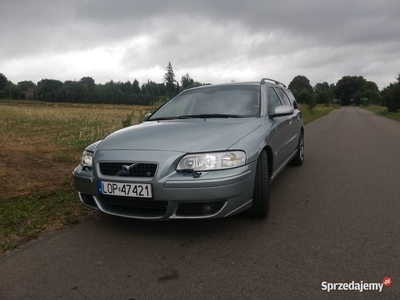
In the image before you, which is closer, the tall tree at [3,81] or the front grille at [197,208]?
the front grille at [197,208]

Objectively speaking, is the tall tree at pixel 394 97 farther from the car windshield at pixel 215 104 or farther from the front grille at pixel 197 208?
the front grille at pixel 197 208

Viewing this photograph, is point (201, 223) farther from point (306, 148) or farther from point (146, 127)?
point (306, 148)

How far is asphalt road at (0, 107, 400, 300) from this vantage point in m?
2.12

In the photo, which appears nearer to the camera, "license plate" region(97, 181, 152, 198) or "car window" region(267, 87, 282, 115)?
"license plate" region(97, 181, 152, 198)

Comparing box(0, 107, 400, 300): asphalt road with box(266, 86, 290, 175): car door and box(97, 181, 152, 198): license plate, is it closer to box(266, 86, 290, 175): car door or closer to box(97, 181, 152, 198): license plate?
box(97, 181, 152, 198): license plate

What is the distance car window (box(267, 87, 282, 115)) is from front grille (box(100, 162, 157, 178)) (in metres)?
1.84

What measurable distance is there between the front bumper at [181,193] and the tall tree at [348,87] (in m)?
142

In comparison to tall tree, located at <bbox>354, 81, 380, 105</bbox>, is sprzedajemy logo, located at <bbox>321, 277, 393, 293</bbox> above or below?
below

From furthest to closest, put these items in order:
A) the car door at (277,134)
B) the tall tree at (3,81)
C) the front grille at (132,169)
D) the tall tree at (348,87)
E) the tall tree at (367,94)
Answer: the tall tree at (348,87)
the tall tree at (367,94)
the tall tree at (3,81)
the car door at (277,134)
the front grille at (132,169)

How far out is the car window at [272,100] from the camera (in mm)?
4029

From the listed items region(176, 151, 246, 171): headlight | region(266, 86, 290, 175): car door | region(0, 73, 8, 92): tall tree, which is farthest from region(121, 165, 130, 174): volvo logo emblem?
region(0, 73, 8, 92): tall tree

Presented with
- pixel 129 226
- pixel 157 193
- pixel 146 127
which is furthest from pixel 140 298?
pixel 146 127

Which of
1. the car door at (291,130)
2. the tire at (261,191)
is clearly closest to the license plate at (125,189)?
the tire at (261,191)

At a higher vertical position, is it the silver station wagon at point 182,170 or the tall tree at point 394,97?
the tall tree at point 394,97
